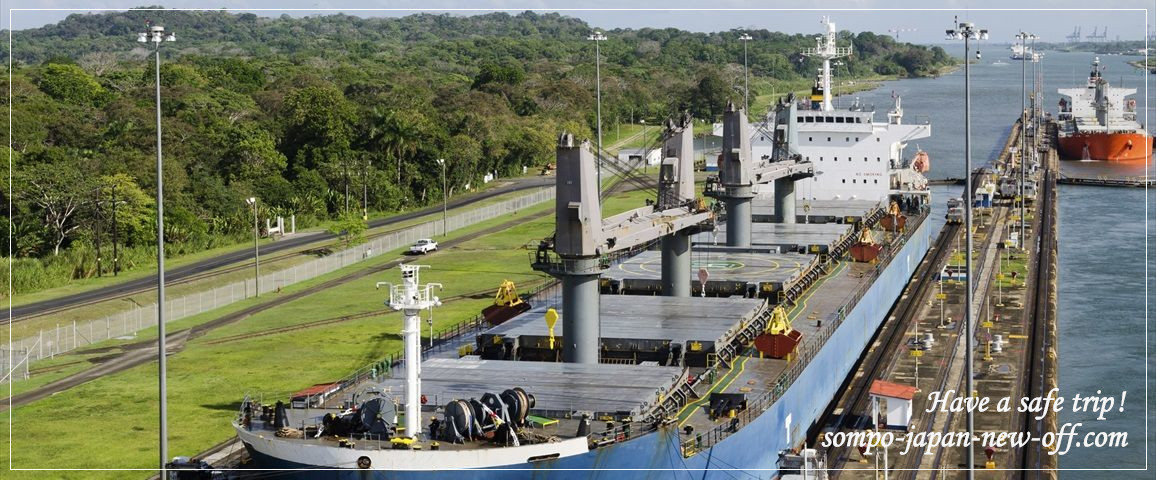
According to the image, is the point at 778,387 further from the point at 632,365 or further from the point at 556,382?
the point at 556,382

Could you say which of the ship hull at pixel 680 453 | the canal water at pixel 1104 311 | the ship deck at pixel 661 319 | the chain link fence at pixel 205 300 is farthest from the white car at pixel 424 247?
the ship hull at pixel 680 453

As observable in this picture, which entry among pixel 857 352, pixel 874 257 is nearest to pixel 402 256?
pixel 874 257

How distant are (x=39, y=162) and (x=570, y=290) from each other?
2785 inches

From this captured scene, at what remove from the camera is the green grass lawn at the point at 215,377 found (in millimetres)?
49656

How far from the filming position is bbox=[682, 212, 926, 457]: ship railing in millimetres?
41844

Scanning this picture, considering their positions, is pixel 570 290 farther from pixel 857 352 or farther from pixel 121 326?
pixel 121 326

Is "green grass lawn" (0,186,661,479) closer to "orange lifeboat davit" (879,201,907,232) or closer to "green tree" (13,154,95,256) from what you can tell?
"green tree" (13,154,95,256)

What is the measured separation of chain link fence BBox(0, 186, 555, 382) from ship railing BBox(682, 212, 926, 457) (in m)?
30.5

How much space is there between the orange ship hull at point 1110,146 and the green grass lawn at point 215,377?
115m

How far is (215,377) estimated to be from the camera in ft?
201

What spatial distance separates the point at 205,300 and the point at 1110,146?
136m

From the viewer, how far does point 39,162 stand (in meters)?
104

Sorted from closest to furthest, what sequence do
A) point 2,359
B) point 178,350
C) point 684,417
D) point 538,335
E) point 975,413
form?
point 684,417, point 538,335, point 975,413, point 2,359, point 178,350

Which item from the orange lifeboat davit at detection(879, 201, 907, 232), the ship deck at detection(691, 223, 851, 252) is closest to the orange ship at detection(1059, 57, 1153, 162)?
the orange lifeboat davit at detection(879, 201, 907, 232)
